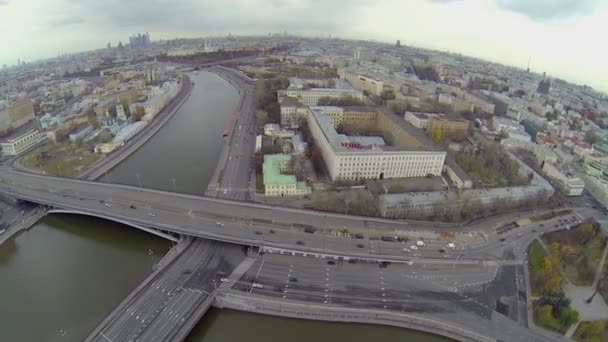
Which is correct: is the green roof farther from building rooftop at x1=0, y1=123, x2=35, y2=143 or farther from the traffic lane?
building rooftop at x1=0, y1=123, x2=35, y2=143

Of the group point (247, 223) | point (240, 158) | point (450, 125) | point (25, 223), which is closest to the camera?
point (247, 223)

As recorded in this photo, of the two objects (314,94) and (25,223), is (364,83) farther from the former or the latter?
(25,223)

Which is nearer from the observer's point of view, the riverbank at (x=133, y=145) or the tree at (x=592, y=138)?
the riverbank at (x=133, y=145)

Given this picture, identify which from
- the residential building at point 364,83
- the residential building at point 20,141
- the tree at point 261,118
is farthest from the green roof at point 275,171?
the residential building at point 364,83

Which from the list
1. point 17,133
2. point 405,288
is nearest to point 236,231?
point 405,288

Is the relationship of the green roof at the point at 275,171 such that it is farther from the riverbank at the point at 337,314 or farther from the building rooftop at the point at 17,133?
the building rooftop at the point at 17,133

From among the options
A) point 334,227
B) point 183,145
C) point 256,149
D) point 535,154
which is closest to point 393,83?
point 535,154
